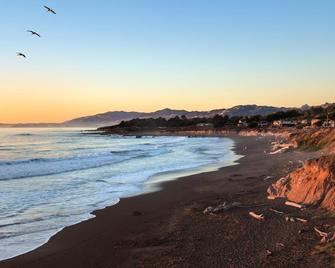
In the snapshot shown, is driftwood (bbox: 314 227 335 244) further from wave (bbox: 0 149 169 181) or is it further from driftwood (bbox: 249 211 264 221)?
wave (bbox: 0 149 169 181)

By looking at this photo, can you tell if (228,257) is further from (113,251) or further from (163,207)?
(163,207)

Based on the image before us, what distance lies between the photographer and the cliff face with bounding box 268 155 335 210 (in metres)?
11.4

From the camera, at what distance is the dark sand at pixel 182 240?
805 centimetres

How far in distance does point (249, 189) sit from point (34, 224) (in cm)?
746

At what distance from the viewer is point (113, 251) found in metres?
9.15

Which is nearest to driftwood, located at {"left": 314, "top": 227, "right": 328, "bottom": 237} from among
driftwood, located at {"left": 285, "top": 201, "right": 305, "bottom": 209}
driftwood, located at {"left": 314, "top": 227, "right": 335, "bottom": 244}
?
driftwood, located at {"left": 314, "top": 227, "right": 335, "bottom": 244}

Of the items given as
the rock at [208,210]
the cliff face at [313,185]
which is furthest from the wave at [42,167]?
the cliff face at [313,185]

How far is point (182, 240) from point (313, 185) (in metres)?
4.35

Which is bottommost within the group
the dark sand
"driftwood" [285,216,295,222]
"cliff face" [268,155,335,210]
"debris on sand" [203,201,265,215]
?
the dark sand

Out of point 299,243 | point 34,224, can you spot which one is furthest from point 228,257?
point 34,224

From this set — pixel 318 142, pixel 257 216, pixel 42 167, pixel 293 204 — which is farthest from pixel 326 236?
pixel 318 142

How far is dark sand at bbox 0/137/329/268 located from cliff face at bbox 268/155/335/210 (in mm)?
510

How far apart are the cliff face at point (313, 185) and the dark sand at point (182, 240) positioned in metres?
0.51

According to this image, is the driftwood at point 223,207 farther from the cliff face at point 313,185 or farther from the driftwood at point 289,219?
the driftwood at point 289,219
